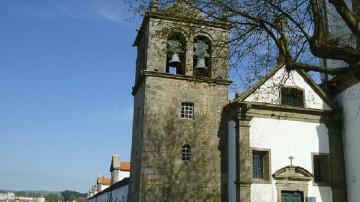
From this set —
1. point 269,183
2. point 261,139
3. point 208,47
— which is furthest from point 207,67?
point 269,183

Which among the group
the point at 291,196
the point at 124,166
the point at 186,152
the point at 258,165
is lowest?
the point at 291,196

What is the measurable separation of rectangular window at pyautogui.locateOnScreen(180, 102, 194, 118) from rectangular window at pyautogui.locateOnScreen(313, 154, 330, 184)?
5.71m

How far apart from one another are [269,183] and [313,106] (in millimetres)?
4336

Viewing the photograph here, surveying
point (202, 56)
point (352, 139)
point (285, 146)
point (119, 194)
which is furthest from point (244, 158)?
point (119, 194)

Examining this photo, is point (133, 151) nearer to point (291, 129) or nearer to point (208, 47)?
point (208, 47)

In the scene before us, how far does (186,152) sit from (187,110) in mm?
1858

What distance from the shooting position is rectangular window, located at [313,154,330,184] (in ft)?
61.6

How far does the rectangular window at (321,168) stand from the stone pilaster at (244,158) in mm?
3388

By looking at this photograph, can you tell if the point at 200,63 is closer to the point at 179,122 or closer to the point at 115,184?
the point at 179,122

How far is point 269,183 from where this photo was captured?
17.7 metres

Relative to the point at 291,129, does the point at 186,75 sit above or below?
above

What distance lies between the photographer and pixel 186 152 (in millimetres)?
18234

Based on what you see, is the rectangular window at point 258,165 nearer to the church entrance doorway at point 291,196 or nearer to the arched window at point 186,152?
the church entrance doorway at point 291,196

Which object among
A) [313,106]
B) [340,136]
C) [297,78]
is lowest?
[340,136]
